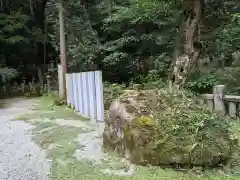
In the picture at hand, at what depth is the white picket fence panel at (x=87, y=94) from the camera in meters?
6.82

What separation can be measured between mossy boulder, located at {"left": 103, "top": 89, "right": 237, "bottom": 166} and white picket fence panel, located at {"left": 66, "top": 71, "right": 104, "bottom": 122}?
251cm

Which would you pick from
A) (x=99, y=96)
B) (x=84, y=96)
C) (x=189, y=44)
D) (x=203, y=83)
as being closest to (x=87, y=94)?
(x=84, y=96)

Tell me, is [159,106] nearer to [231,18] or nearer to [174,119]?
[174,119]

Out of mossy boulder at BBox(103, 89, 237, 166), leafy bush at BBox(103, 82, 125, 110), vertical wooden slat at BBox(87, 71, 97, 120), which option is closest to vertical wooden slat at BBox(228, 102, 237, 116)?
mossy boulder at BBox(103, 89, 237, 166)

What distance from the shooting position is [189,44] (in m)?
7.20

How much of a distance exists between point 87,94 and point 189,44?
2676 mm

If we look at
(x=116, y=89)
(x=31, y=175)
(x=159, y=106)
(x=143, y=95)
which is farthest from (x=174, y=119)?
(x=116, y=89)

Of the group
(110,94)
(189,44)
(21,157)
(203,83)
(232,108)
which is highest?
(189,44)

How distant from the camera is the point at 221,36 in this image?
9727 mm

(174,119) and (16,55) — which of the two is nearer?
(174,119)

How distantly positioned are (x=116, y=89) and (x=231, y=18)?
14.1 ft

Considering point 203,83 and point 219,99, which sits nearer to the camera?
point 219,99

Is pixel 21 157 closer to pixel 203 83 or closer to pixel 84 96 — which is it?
pixel 84 96

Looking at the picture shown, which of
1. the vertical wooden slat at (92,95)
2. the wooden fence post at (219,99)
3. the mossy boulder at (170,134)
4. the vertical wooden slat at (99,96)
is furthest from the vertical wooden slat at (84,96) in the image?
the mossy boulder at (170,134)
